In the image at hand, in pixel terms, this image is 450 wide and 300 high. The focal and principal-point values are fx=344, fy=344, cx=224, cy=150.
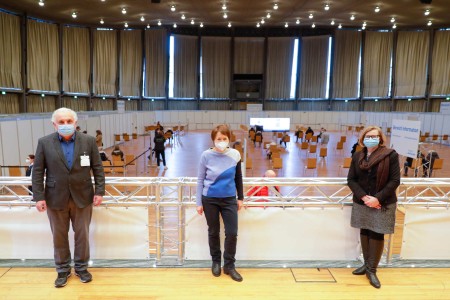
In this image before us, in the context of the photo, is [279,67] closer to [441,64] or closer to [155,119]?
[155,119]

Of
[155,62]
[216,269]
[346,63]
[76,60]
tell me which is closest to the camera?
[216,269]

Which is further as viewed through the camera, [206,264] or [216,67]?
[216,67]

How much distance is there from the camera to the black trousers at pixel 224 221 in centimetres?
344

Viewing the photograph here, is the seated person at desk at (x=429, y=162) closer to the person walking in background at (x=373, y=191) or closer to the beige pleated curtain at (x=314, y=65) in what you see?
the person walking in background at (x=373, y=191)

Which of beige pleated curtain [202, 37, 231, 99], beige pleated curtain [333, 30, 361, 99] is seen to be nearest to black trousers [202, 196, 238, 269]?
beige pleated curtain [202, 37, 231, 99]

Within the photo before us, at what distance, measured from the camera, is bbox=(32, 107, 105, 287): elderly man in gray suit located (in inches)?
127

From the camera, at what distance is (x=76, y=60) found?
23703 millimetres

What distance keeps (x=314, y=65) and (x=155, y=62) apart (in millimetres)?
13867

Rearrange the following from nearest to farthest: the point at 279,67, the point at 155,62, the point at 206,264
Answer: the point at 206,264 → the point at 155,62 → the point at 279,67

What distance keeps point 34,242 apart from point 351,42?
30.5 metres

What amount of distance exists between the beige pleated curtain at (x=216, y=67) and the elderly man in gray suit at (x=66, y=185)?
2791 cm

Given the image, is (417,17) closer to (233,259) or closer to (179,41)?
(179,41)

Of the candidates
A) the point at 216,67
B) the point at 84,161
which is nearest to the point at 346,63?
the point at 216,67

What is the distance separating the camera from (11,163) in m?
10.0
